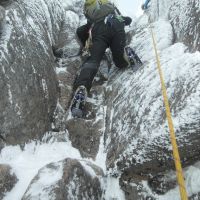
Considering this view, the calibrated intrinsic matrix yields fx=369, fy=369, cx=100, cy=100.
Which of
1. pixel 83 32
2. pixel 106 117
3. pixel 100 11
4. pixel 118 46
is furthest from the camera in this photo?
pixel 83 32

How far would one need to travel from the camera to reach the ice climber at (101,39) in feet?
23.6

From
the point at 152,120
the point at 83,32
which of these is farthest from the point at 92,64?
the point at 152,120

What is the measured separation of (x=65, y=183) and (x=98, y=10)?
470cm

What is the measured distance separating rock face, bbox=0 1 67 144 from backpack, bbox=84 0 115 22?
1127mm

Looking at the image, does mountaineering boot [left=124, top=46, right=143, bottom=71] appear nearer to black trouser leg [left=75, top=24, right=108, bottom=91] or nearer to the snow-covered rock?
the snow-covered rock

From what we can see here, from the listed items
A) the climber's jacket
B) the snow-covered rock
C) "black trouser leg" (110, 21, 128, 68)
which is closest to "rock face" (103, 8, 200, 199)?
the snow-covered rock

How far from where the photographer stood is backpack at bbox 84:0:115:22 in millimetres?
8125

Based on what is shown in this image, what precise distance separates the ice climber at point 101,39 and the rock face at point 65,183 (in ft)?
7.13

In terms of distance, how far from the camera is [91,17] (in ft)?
26.9

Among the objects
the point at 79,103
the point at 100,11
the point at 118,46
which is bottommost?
the point at 79,103

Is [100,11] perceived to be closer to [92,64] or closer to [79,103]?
[92,64]

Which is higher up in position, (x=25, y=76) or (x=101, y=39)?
(x=101, y=39)

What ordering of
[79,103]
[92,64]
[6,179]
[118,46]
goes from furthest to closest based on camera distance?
1. [118,46]
2. [92,64]
3. [79,103]
4. [6,179]

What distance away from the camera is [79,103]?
6.64 meters
